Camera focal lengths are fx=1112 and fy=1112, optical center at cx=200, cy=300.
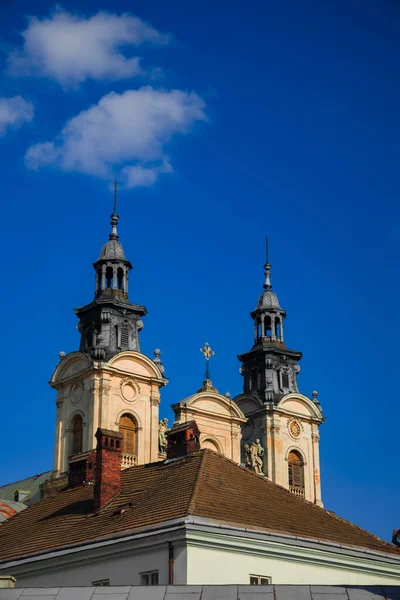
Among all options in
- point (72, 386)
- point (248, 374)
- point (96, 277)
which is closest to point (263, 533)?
point (72, 386)

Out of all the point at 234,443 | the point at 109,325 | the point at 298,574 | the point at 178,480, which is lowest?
the point at 298,574

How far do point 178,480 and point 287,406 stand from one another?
40270 millimetres

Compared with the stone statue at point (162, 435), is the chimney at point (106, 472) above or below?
below

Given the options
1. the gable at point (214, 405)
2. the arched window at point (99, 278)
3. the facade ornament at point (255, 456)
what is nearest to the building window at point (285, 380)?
the facade ornament at point (255, 456)

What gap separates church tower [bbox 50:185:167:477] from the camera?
59.8 meters

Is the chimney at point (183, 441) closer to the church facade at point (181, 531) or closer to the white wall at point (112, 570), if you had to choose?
the church facade at point (181, 531)

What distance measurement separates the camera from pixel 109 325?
2478 inches

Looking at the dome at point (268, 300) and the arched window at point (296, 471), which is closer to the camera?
the arched window at point (296, 471)

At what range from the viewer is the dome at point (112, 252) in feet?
216

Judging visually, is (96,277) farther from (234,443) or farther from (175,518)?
(175,518)

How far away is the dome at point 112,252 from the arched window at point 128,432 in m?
10.2

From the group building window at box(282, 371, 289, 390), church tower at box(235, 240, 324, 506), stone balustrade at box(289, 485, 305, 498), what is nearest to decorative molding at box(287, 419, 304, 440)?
church tower at box(235, 240, 324, 506)

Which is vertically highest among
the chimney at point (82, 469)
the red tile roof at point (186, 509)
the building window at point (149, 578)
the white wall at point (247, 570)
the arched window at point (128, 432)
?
the arched window at point (128, 432)

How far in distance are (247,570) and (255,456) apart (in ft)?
129
